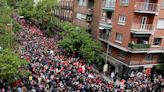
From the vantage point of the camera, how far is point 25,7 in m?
76.0

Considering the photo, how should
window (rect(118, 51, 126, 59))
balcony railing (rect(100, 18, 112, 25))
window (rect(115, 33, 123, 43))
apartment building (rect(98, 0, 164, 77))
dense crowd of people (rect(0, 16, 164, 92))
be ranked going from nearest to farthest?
1. dense crowd of people (rect(0, 16, 164, 92))
2. apartment building (rect(98, 0, 164, 77))
3. window (rect(118, 51, 126, 59))
4. window (rect(115, 33, 123, 43))
5. balcony railing (rect(100, 18, 112, 25))

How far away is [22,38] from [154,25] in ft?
72.1

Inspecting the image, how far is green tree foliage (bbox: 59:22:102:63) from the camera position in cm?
3766

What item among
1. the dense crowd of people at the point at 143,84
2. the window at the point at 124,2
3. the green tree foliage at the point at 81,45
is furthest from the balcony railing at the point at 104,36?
the dense crowd of people at the point at 143,84

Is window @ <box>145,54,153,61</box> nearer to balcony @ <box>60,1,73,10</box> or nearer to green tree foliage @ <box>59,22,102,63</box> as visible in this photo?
green tree foliage @ <box>59,22,102,63</box>

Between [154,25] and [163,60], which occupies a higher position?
[154,25]

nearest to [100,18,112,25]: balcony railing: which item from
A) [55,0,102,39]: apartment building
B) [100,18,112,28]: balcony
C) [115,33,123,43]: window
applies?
[100,18,112,28]: balcony

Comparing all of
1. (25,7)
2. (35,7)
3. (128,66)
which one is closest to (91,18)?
(128,66)

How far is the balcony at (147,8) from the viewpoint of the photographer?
3331cm

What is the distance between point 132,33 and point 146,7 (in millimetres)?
3399

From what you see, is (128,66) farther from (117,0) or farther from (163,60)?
(117,0)

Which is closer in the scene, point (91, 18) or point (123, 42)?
point (123, 42)

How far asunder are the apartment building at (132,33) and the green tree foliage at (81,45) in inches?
71.5

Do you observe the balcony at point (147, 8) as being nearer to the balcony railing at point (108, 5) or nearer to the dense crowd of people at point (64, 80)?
the balcony railing at point (108, 5)
